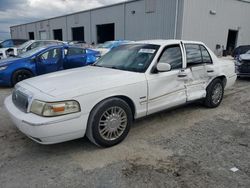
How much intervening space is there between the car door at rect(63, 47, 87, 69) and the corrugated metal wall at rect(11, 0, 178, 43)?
1056 cm

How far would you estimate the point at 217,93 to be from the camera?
524 centimetres

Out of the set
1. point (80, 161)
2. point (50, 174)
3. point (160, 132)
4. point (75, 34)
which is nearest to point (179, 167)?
point (160, 132)

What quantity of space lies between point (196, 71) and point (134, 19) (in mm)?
17116

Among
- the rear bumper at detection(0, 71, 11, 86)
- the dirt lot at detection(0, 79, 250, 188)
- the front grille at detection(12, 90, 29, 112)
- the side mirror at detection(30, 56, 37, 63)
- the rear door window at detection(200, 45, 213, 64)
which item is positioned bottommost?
the dirt lot at detection(0, 79, 250, 188)

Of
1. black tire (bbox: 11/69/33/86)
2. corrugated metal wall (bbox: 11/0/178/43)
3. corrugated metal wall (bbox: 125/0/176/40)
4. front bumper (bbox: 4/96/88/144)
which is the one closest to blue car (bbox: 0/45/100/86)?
black tire (bbox: 11/69/33/86)

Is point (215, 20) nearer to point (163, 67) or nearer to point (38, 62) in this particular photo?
point (38, 62)

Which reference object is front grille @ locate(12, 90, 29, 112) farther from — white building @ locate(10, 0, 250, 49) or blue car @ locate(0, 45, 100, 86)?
white building @ locate(10, 0, 250, 49)

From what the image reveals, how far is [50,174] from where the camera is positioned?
2.78 m

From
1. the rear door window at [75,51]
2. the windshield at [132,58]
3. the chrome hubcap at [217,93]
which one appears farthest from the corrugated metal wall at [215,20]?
the windshield at [132,58]

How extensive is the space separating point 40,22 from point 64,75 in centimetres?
3869

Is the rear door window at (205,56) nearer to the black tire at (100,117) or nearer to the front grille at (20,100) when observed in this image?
the black tire at (100,117)

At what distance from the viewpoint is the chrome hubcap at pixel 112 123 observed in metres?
3.27

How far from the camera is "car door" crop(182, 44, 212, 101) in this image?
4.40m

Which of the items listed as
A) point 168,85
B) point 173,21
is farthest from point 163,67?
point 173,21
